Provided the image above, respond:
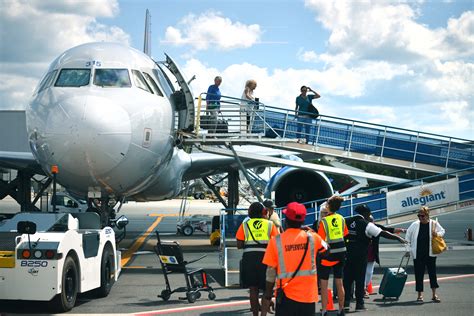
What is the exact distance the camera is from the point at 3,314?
31.8 feet

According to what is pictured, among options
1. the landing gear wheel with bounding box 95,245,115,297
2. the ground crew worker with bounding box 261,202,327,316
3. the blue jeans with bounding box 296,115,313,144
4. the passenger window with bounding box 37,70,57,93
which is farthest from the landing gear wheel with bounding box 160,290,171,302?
the blue jeans with bounding box 296,115,313,144

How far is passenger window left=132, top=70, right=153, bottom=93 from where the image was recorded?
14594 millimetres

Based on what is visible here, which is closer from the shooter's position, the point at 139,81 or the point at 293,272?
the point at 293,272

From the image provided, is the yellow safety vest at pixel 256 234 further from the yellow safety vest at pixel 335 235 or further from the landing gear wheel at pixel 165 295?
the landing gear wheel at pixel 165 295

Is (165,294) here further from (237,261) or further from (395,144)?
(395,144)

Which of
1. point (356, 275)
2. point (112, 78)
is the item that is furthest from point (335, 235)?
point (112, 78)

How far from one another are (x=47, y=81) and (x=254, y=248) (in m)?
7.14

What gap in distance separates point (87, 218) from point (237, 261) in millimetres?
3639

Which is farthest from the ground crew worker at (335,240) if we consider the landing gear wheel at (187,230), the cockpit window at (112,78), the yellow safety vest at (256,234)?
the landing gear wheel at (187,230)

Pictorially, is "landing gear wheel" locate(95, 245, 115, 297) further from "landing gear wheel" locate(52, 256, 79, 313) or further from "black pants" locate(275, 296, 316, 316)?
"black pants" locate(275, 296, 316, 316)

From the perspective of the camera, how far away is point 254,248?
929cm

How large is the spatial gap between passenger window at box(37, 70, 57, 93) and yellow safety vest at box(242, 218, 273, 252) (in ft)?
21.8

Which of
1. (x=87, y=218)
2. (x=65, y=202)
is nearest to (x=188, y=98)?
(x=87, y=218)

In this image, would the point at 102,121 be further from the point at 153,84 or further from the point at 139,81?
the point at 153,84
